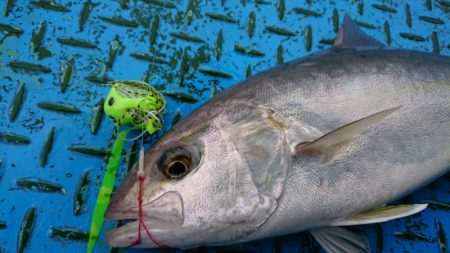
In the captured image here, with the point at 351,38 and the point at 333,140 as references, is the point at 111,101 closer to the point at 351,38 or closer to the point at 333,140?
the point at 333,140

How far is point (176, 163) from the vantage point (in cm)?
152

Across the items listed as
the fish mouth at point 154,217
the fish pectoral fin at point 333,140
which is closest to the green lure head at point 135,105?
the fish mouth at point 154,217

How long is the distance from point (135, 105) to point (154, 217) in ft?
1.89

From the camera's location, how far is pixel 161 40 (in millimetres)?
2336

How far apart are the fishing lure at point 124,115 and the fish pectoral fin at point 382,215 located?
A: 3.09ft

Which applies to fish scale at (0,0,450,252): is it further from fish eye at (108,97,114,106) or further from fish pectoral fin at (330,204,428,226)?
fish pectoral fin at (330,204,428,226)

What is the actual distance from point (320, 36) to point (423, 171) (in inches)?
42.3

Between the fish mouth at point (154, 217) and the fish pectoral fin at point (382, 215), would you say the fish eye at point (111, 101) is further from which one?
the fish pectoral fin at point (382, 215)

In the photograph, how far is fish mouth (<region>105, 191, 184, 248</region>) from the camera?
144cm

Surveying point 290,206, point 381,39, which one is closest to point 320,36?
point 381,39

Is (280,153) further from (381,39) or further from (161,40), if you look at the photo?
(381,39)

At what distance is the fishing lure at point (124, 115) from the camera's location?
5.98 feet

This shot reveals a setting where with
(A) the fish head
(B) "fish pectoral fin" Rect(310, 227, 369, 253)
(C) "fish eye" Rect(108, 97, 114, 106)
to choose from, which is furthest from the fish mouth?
(B) "fish pectoral fin" Rect(310, 227, 369, 253)

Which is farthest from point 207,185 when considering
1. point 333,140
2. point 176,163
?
point 333,140
